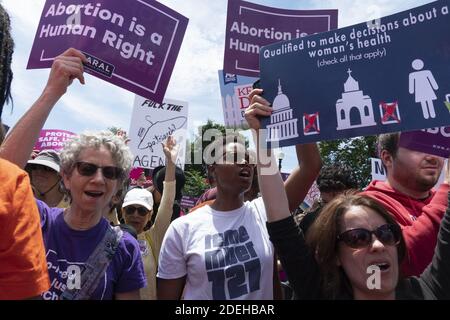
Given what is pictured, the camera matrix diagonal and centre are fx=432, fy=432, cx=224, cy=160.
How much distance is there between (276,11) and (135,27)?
1222 millimetres

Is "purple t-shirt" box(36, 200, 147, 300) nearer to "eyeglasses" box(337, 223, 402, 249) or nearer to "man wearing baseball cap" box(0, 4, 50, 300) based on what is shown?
"man wearing baseball cap" box(0, 4, 50, 300)

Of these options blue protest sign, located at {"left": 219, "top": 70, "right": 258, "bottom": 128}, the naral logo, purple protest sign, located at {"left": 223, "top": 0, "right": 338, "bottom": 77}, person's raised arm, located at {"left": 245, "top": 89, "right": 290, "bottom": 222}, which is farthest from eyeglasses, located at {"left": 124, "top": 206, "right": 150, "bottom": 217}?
person's raised arm, located at {"left": 245, "top": 89, "right": 290, "bottom": 222}

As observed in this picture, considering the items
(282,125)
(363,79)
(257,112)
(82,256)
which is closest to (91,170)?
(82,256)

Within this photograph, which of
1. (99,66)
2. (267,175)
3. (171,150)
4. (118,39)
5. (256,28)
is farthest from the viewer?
(171,150)

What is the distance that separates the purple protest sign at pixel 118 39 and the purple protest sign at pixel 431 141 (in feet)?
5.94

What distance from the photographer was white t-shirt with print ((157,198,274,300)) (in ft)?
7.72

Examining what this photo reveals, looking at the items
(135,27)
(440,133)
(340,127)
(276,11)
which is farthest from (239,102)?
(440,133)

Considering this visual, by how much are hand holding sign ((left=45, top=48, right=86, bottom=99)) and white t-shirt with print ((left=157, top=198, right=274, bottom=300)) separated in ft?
3.29

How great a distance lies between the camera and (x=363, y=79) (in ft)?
7.89

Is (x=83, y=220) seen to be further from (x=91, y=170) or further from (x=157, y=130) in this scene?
(x=157, y=130)

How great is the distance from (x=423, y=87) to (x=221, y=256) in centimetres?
139

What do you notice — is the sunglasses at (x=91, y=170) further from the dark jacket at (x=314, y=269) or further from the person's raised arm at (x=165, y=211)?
the person's raised arm at (x=165, y=211)

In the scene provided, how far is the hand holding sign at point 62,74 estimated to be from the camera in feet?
7.11
